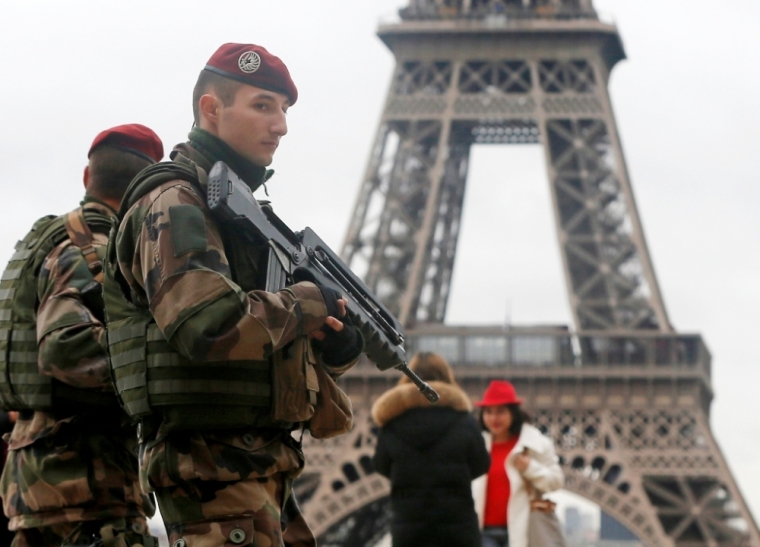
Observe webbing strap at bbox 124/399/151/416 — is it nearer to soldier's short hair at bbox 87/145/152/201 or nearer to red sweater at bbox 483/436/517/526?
soldier's short hair at bbox 87/145/152/201

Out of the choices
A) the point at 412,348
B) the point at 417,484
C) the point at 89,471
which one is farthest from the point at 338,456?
the point at 89,471

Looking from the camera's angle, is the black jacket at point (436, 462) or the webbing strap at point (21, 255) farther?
the black jacket at point (436, 462)

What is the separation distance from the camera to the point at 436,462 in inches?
404

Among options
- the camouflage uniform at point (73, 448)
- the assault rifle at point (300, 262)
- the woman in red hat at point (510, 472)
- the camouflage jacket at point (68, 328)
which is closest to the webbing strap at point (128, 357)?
the assault rifle at point (300, 262)

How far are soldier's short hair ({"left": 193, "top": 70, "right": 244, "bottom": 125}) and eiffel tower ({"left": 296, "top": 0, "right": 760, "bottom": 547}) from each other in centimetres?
3231

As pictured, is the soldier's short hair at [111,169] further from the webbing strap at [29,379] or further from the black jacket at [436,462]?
the black jacket at [436,462]

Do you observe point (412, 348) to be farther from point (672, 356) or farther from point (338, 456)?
point (672, 356)

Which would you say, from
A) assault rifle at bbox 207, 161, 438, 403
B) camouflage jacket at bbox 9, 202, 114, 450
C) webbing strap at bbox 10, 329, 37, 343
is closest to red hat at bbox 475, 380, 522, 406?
camouflage jacket at bbox 9, 202, 114, 450

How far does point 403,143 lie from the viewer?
43000mm

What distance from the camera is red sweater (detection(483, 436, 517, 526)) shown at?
1165 centimetres

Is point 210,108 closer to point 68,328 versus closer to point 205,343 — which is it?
point 205,343

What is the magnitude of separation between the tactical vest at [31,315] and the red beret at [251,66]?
66.9 inches

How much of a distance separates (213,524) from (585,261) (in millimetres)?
37497

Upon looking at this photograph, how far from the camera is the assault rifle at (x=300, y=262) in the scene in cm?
569
